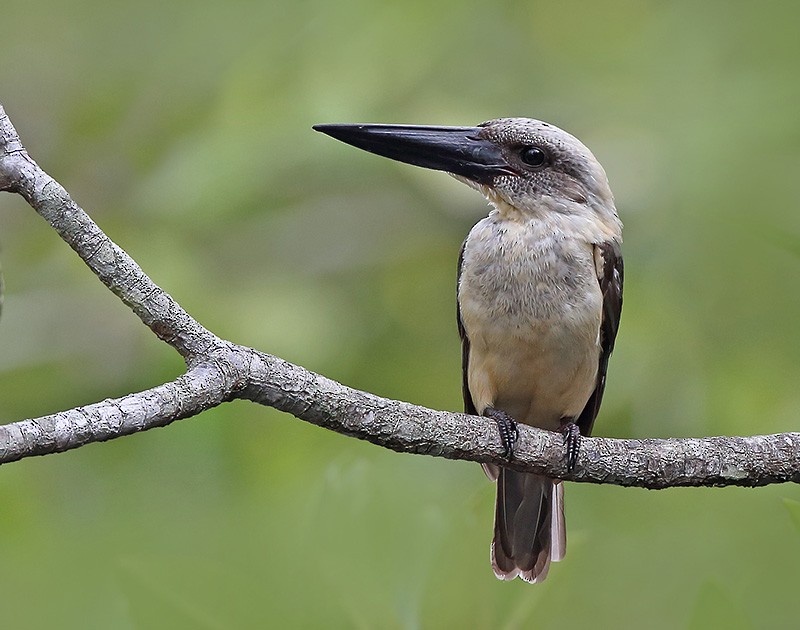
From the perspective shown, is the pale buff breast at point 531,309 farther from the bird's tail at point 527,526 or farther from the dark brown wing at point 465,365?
the bird's tail at point 527,526

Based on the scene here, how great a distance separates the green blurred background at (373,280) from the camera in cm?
424

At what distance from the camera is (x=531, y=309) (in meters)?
3.90

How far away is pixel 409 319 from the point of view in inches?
189

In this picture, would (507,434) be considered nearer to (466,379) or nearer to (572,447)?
(572,447)

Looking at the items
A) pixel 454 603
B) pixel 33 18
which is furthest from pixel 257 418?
pixel 33 18

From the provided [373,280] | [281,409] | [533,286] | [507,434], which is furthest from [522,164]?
[281,409]

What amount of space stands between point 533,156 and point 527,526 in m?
1.54

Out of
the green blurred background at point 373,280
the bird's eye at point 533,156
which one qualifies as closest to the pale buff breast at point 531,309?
the bird's eye at point 533,156

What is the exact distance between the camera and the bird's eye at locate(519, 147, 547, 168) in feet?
13.7

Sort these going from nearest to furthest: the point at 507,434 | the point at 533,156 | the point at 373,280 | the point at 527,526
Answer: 1. the point at 507,434
2. the point at 533,156
3. the point at 527,526
4. the point at 373,280

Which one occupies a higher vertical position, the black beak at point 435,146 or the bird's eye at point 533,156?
the bird's eye at point 533,156

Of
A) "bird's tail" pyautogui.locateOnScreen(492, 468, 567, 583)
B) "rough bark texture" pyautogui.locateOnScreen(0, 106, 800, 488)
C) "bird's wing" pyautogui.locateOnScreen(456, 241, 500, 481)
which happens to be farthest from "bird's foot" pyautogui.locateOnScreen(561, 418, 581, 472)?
"bird's tail" pyautogui.locateOnScreen(492, 468, 567, 583)

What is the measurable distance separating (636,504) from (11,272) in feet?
9.30

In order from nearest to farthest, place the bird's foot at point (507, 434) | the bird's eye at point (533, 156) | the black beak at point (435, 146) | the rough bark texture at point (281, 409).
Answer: the rough bark texture at point (281, 409), the bird's foot at point (507, 434), the black beak at point (435, 146), the bird's eye at point (533, 156)
